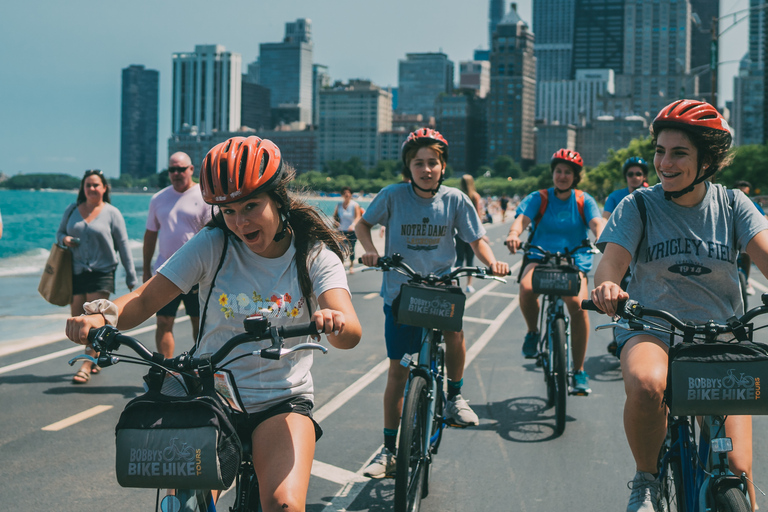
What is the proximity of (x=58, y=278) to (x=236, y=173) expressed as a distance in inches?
226

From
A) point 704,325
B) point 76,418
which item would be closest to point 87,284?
point 76,418

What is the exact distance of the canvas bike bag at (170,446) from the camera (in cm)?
238

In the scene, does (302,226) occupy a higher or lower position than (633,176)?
lower

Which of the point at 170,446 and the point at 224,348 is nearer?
the point at 170,446

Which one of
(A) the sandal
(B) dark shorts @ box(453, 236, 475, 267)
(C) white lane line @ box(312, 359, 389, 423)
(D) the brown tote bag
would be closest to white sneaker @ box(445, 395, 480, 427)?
(C) white lane line @ box(312, 359, 389, 423)

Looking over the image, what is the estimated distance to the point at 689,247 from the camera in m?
3.49

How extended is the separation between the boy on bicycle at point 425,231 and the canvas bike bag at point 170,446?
2.59 metres

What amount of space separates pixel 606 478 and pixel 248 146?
10.8 ft

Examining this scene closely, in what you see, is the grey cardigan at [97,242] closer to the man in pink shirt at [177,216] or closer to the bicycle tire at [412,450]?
the man in pink shirt at [177,216]

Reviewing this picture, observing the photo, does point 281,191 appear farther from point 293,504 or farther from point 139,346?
point 293,504

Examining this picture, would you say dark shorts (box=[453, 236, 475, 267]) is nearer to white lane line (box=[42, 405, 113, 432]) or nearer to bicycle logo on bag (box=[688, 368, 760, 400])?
white lane line (box=[42, 405, 113, 432])

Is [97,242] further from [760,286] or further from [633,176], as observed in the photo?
[760,286]

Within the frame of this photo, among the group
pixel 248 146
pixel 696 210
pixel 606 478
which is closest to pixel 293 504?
pixel 248 146

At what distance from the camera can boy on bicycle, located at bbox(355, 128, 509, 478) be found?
16.6 ft
